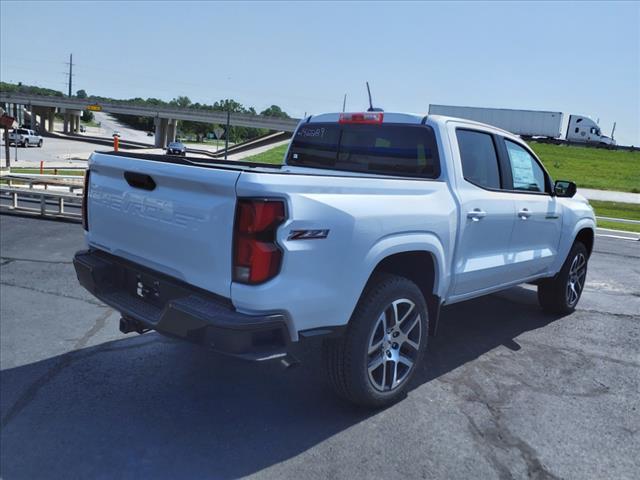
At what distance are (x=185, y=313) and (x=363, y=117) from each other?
246 cm

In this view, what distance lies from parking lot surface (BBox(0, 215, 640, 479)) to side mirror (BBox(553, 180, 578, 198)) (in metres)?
1.36

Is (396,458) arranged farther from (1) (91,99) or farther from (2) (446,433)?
(1) (91,99)

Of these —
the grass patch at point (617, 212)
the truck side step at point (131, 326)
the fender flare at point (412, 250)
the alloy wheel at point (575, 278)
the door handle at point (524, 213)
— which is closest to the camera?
the fender flare at point (412, 250)

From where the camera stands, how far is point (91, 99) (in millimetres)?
90062

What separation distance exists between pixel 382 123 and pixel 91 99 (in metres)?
96.3

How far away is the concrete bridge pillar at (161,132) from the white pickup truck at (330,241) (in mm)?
85848

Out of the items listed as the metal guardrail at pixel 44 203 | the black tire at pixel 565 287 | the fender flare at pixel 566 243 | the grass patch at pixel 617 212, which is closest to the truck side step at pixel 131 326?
the fender flare at pixel 566 243

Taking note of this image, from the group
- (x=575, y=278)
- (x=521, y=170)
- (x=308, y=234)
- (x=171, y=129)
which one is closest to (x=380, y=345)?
(x=308, y=234)

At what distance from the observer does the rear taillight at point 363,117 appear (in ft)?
14.6

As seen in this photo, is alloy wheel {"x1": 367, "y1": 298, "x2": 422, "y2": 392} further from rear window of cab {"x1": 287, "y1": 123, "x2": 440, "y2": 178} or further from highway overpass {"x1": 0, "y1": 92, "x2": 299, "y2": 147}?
highway overpass {"x1": 0, "y1": 92, "x2": 299, "y2": 147}

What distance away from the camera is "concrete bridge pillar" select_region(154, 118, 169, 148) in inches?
3371

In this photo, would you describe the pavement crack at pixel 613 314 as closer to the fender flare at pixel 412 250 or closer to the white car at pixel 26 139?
the fender flare at pixel 412 250

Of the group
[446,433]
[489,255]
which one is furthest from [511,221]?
[446,433]

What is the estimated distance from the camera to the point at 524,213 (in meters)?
4.82
